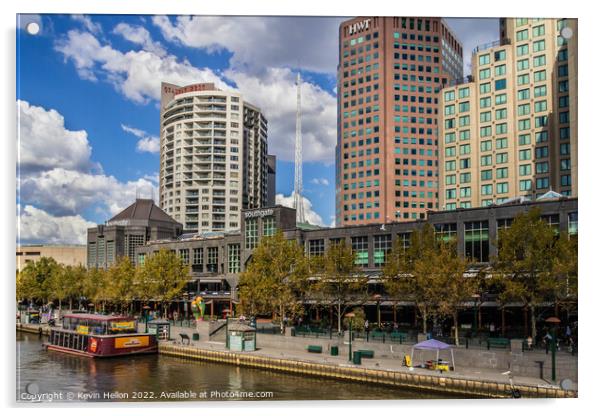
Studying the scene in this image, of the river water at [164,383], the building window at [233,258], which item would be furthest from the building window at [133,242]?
the river water at [164,383]

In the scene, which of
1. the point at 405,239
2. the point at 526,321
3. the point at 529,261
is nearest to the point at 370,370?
the point at 529,261

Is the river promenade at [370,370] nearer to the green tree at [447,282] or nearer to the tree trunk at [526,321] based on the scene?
the green tree at [447,282]

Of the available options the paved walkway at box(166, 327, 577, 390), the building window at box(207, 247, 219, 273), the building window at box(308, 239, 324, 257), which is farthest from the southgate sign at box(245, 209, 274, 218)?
the paved walkway at box(166, 327, 577, 390)

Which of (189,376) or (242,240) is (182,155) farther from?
(189,376)

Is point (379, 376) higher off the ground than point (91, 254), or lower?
lower

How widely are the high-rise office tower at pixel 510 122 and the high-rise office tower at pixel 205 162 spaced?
89311mm

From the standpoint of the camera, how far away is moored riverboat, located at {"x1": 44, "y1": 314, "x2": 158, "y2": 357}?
6006 cm

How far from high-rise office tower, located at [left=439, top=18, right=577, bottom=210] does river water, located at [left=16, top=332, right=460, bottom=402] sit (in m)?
62.2

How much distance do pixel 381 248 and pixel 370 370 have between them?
104ft

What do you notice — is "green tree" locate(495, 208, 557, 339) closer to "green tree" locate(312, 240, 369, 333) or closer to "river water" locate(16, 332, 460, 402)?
"river water" locate(16, 332, 460, 402)

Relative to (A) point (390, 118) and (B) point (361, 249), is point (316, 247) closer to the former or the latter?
(B) point (361, 249)

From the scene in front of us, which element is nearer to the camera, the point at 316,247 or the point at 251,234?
the point at 316,247

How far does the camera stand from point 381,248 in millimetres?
75562

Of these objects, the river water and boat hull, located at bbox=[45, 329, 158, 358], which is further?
boat hull, located at bbox=[45, 329, 158, 358]
